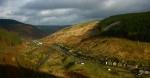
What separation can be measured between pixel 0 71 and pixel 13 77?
322 inches

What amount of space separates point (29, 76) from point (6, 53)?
6097 centimetres

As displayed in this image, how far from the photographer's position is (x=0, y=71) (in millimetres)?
130250

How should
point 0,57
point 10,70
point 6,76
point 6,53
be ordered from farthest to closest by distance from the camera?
point 6,53 < point 0,57 < point 10,70 < point 6,76

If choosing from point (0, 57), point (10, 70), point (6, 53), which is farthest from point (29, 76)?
point (6, 53)

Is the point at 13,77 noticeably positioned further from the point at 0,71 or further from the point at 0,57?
the point at 0,57

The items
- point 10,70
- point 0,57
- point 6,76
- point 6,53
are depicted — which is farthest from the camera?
point 6,53

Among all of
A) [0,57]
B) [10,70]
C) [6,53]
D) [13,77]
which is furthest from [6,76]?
[6,53]

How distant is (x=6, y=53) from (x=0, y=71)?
218ft

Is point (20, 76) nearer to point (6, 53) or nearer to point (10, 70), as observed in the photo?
point (10, 70)

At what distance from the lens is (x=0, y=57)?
178 metres

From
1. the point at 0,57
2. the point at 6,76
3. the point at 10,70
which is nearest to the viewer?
the point at 6,76

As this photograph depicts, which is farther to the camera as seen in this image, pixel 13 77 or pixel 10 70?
pixel 10 70

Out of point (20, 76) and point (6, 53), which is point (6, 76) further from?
point (6, 53)

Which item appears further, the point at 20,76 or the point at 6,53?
the point at 6,53
